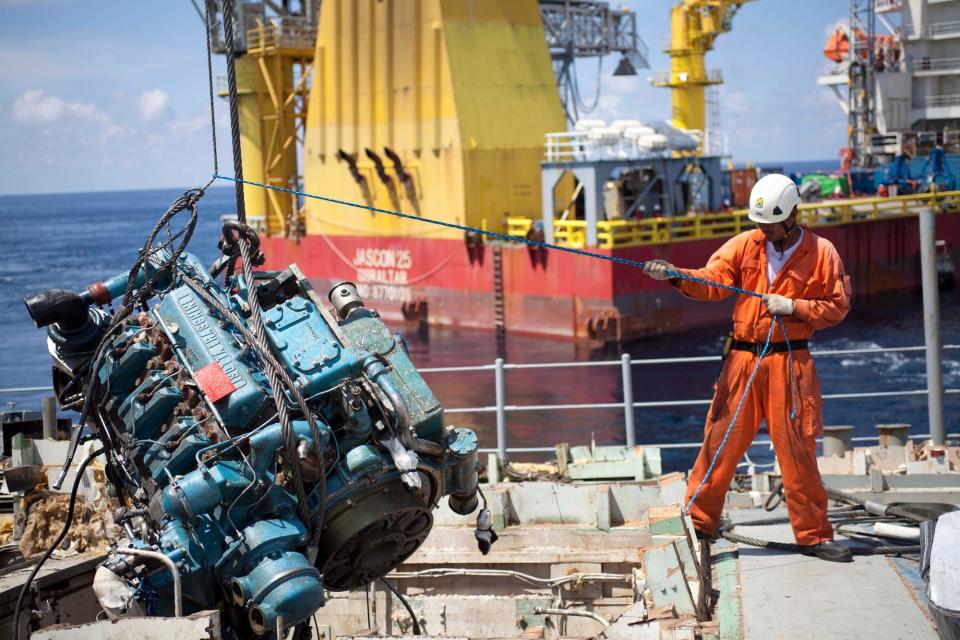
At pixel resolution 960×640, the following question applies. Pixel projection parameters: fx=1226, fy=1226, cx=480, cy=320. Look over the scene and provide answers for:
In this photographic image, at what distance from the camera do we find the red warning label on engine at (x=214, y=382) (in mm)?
4926

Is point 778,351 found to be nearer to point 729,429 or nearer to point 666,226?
point 729,429

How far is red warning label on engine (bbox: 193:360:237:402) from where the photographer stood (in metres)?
4.93

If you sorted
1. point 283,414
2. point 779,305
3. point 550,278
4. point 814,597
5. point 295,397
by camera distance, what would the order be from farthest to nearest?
point 550,278 < point 779,305 < point 814,597 < point 295,397 < point 283,414

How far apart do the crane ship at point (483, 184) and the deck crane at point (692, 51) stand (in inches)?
260

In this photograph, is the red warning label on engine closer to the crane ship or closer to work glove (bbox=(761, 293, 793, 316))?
work glove (bbox=(761, 293, 793, 316))

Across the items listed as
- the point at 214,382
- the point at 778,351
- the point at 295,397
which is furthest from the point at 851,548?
the point at 214,382

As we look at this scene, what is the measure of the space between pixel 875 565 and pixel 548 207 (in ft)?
75.6

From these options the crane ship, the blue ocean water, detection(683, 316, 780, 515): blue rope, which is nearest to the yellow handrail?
the crane ship

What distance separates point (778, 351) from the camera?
223 inches

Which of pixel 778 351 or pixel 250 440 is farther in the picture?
pixel 778 351

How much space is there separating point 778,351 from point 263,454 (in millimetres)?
2409

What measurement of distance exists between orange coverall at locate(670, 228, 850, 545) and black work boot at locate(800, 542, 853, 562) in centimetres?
3

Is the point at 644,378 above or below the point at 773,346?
below

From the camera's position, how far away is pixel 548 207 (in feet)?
92.9
